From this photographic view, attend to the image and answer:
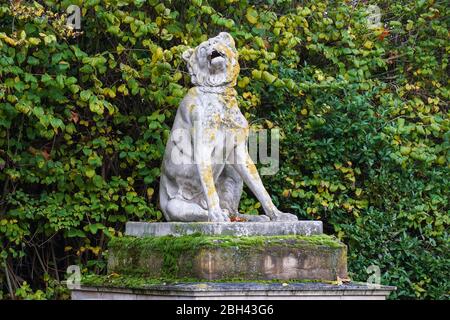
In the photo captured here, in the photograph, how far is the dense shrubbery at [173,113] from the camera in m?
11.4

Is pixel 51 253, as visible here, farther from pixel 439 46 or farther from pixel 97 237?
pixel 439 46

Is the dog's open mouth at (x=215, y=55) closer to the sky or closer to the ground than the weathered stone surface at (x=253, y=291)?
closer to the sky

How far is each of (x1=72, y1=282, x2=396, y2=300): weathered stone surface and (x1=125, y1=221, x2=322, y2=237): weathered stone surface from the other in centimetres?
53

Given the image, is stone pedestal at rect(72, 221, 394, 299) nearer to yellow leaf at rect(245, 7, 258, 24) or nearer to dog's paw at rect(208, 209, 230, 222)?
dog's paw at rect(208, 209, 230, 222)

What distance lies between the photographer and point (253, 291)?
8312 millimetres

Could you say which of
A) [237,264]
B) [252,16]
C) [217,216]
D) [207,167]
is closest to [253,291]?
[237,264]

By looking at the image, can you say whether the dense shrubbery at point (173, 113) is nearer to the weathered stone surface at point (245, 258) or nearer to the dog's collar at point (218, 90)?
the dog's collar at point (218, 90)

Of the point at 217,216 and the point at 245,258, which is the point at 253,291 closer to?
the point at 245,258

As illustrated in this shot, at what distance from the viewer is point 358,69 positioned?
13.0 metres

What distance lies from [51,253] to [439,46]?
549cm

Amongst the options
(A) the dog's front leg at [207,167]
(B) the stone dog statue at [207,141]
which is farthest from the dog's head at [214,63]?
(A) the dog's front leg at [207,167]

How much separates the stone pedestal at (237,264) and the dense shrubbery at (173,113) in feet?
8.46

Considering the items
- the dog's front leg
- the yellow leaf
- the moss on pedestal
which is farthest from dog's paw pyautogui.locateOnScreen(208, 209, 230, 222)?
the yellow leaf

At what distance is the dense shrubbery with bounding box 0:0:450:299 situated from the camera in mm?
11406
